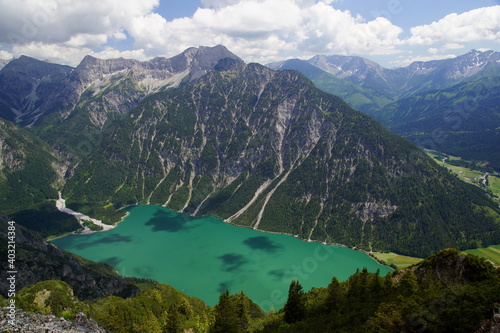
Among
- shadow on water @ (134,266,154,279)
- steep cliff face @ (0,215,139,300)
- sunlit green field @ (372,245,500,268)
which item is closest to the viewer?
steep cliff face @ (0,215,139,300)

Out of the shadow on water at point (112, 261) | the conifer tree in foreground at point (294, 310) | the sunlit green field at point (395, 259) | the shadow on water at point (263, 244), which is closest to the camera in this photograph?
the conifer tree in foreground at point (294, 310)

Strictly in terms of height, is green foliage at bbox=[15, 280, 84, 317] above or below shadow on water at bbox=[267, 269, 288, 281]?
above

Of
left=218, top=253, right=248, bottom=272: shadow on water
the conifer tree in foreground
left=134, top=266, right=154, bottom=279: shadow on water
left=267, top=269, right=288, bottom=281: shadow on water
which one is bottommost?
left=134, top=266, right=154, bottom=279: shadow on water

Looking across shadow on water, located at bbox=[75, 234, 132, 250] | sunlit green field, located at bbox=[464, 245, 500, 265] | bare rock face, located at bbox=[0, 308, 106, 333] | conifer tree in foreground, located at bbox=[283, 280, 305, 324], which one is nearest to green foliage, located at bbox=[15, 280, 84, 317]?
bare rock face, located at bbox=[0, 308, 106, 333]

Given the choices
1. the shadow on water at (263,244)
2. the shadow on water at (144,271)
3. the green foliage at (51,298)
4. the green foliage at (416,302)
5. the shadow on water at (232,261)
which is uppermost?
the green foliage at (416,302)

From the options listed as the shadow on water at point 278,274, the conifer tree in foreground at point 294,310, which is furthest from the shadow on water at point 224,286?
the conifer tree in foreground at point 294,310

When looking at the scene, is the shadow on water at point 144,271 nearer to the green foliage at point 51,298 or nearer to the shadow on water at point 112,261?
the shadow on water at point 112,261

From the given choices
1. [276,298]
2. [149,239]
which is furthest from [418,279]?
[149,239]

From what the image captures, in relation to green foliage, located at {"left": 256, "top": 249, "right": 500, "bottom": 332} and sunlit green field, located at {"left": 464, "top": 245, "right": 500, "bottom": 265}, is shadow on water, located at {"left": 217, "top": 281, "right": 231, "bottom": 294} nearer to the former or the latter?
green foliage, located at {"left": 256, "top": 249, "right": 500, "bottom": 332}
